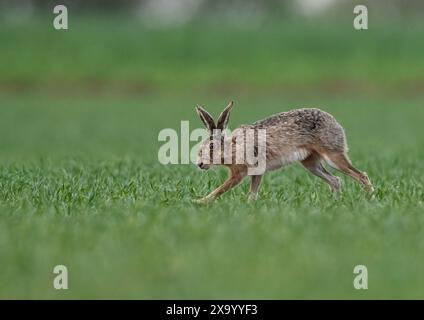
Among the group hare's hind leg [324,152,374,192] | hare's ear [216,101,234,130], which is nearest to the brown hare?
hare's hind leg [324,152,374,192]

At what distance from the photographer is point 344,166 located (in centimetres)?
1058

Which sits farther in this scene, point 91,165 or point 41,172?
point 91,165

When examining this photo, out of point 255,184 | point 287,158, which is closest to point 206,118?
point 255,184

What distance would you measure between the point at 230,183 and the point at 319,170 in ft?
4.60

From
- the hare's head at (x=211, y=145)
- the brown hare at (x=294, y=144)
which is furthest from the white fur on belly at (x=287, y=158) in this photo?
the hare's head at (x=211, y=145)

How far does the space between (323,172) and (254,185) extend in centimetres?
112

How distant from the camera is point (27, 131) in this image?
993 inches

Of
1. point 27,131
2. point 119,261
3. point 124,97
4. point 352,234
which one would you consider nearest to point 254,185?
point 352,234

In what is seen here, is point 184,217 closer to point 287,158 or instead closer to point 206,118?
point 206,118

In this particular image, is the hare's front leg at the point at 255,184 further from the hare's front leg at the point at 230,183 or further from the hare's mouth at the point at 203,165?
the hare's mouth at the point at 203,165

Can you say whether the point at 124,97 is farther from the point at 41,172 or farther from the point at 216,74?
the point at 41,172

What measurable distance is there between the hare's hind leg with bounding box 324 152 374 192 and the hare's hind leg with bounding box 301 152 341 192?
226 mm

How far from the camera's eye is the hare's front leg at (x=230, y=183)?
9.77m
